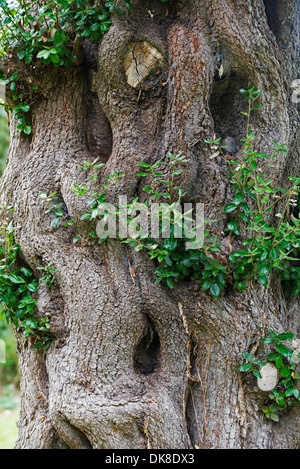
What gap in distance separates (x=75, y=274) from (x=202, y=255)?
0.69 metres

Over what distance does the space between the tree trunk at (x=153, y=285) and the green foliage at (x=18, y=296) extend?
62 mm

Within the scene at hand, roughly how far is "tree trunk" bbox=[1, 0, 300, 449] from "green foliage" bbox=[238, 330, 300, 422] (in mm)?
65

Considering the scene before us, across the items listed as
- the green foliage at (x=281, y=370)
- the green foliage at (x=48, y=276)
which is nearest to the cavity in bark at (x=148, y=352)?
the green foliage at (x=281, y=370)

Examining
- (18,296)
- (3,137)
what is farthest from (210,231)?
(3,137)

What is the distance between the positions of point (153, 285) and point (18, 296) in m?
0.76

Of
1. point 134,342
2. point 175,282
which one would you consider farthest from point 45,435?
point 175,282

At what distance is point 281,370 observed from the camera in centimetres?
203

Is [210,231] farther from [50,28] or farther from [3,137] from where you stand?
[3,137]

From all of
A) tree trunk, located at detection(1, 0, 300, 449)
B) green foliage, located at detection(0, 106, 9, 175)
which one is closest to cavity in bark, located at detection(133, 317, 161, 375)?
tree trunk, located at detection(1, 0, 300, 449)

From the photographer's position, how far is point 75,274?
7.00ft

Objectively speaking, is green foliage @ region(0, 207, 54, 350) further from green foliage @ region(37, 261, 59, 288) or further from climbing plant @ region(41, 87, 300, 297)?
climbing plant @ region(41, 87, 300, 297)

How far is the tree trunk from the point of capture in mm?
2021

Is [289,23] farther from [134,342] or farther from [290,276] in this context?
[134,342]

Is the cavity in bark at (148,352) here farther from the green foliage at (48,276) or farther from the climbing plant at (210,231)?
the green foliage at (48,276)
